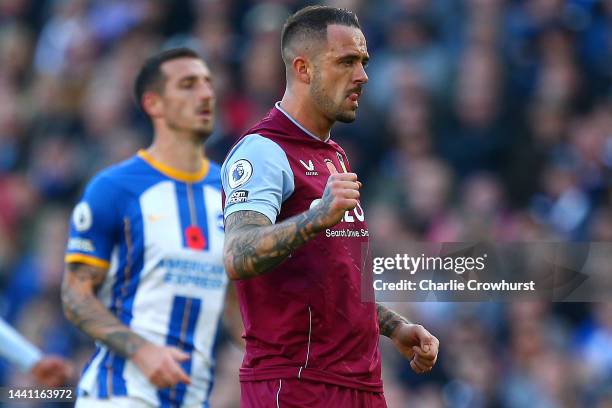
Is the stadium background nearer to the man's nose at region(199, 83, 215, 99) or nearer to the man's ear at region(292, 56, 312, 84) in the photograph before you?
the man's nose at region(199, 83, 215, 99)

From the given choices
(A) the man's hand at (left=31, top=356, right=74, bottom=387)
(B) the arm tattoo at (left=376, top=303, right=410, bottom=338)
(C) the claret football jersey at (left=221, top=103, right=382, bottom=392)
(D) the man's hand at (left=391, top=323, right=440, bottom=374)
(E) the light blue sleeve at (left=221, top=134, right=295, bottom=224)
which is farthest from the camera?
(A) the man's hand at (left=31, top=356, right=74, bottom=387)

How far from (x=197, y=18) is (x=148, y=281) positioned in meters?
7.20

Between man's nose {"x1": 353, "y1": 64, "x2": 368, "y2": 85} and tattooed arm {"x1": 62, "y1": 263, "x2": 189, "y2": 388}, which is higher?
man's nose {"x1": 353, "y1": 64, "x2": 368, "y2": 85}

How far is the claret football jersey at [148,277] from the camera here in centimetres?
639

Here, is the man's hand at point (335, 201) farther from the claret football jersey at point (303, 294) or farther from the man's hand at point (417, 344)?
the man's hand at point (417, 344)

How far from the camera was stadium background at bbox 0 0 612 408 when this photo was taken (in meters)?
9.45

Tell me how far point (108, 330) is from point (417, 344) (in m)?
1.69

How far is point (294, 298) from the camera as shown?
493 centimetres

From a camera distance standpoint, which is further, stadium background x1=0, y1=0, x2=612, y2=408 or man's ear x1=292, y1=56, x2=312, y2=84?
stadium background x1=0, y1=0, x2=612, y2=408

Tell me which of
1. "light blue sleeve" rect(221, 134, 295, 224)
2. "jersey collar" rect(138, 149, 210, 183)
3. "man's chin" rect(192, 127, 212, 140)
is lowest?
"light blue sleeve" rect(221, 134, 295, 224)

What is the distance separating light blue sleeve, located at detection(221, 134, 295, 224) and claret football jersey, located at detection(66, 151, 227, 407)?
1616 mm

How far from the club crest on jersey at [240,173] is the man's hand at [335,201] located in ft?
1.18

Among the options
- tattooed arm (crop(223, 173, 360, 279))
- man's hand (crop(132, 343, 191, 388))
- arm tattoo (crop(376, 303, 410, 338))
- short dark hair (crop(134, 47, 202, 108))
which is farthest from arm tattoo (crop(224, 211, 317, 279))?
short dark hair (crop(134, 47, 202, 108))

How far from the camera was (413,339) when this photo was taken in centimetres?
528
